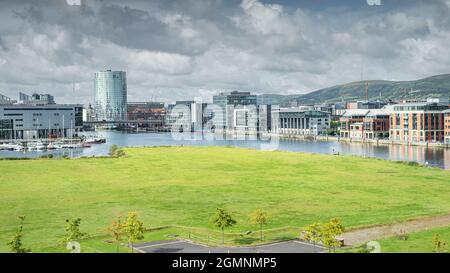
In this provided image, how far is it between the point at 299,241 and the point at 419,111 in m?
20.3

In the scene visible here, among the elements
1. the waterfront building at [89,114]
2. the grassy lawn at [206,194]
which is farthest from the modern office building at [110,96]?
the grassy lawn at [206,194]

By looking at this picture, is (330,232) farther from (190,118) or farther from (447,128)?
(190,118)

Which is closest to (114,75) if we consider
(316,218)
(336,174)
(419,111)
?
(419,111)

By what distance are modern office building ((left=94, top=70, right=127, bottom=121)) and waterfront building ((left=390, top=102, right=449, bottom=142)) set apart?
128 feet

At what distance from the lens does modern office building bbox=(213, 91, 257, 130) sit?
145ft

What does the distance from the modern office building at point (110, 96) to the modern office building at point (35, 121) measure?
27.8 m

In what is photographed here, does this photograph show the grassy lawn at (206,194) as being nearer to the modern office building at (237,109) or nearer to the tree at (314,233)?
the tree at (314,233)

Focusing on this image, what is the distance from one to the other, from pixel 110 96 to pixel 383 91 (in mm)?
36913

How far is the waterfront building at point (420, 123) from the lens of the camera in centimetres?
2334

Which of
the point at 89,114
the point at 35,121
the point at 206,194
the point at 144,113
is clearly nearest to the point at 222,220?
the point at 206,194

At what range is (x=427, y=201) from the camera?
7.62 m

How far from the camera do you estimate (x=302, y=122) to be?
3538cm

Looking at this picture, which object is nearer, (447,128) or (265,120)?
(447,128)
